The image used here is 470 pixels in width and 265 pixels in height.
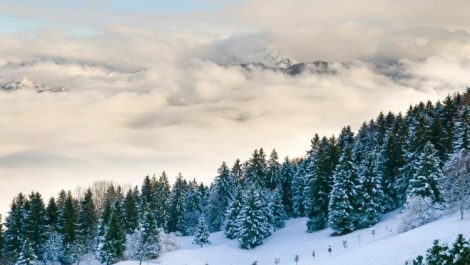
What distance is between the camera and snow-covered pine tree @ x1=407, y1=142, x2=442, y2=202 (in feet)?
291

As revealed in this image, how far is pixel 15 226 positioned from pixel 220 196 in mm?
45666

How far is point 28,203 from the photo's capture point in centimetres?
12612

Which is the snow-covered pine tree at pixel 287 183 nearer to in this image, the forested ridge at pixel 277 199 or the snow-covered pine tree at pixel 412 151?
the forested ridge at pixel 277 199

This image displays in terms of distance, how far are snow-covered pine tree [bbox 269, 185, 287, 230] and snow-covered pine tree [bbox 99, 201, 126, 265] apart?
3051 cm

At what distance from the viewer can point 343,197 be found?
9919 centimetres

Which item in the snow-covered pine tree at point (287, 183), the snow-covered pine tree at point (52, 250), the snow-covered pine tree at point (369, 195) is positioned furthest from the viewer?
the snow-covered pine tree at point (287, 183)

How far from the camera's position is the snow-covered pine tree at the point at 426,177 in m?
88.6

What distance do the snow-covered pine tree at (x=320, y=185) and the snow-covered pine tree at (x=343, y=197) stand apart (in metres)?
6.15

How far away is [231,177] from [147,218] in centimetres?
3403

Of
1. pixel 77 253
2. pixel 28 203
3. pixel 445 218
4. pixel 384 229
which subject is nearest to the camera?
pixel 445 218

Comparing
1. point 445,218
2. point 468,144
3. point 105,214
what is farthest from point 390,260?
point 105,214

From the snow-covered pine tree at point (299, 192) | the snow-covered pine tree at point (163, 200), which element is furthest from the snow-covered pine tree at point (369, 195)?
the snow-covered pine tree at point (163, 200)

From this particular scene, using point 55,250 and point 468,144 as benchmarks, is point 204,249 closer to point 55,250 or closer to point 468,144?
point 55,250

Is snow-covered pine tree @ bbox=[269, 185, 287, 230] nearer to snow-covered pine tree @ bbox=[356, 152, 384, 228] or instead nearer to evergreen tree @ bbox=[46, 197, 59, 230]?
snow-covered pine tree @ bbox=[356, 152, 384, 228]
